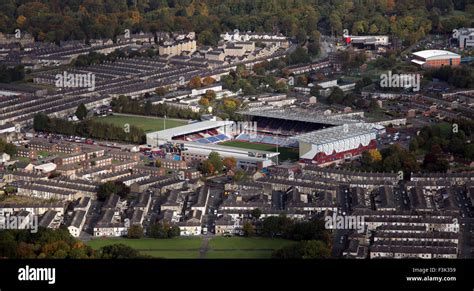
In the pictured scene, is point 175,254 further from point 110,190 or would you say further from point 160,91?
point 160,91

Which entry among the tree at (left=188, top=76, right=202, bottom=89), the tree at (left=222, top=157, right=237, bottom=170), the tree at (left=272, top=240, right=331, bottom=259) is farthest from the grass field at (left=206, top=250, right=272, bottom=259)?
the tree at (left=188, top=76, right=202, bottom=89)

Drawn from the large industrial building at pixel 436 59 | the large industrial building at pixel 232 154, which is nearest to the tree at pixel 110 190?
the large industrial building at pixel 232 154

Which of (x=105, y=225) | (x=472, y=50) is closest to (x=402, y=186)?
(x=105, y=225)

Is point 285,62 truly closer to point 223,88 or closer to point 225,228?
point 223,88

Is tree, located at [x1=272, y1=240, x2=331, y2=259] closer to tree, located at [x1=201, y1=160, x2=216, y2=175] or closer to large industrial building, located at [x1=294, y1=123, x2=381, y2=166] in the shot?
tree, located at [x1=201, y1=160, x2=216, y2=175]

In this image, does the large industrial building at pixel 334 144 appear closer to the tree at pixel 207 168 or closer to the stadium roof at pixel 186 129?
the tree at pixel 207 168

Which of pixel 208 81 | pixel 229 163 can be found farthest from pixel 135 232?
pixel 208 81
